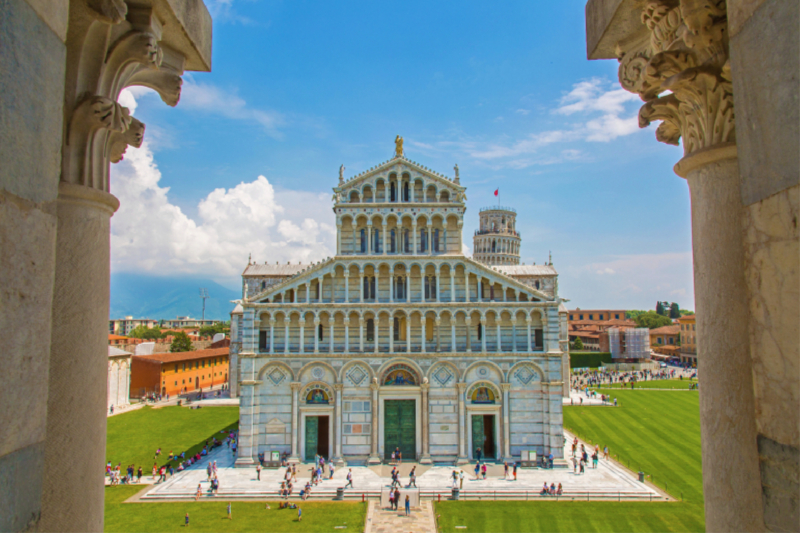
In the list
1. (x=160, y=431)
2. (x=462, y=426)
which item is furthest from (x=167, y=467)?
(x=462, y=426)

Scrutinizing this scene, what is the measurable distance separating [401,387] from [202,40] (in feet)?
94.1

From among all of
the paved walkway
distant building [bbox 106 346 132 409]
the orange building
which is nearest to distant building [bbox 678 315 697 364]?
the orange building

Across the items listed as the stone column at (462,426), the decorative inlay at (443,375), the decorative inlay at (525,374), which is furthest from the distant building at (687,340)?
the decorative inlay at (443,375)

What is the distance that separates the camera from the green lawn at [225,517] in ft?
74.6

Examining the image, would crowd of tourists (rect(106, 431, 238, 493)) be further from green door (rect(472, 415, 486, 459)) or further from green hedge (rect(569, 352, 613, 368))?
green hedge (rect(569, 352, 613, 368))

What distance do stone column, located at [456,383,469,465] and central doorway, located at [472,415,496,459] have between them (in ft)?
2.12

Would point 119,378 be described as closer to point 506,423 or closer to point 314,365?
point 314,365

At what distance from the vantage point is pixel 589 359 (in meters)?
87.4

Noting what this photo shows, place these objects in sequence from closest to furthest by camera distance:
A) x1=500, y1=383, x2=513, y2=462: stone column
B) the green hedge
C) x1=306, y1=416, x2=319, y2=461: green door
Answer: x1=500, y1=383, x2=513, y2=462: stone column < x1=306, y1=416, x2=319, y2=461: green door < the green hedge

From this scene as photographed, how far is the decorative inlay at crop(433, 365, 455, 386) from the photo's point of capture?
32469mm

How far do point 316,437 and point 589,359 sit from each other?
67.4 metres

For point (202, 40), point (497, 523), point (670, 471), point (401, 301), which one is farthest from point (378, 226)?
point (202, 40)

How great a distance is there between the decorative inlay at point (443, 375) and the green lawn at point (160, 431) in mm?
18994

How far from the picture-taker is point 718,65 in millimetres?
4219
